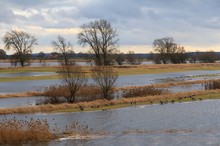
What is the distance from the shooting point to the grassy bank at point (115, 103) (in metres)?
38.0

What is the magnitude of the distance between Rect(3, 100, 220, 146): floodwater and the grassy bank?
222 centimetres

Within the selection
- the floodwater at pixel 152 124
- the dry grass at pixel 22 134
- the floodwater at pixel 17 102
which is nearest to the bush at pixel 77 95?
the floodwater at pixel 17 102

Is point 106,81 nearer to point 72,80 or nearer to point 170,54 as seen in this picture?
point 72,80

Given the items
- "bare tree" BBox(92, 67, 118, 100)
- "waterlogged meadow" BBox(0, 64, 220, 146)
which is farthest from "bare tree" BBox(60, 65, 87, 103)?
"bare tree" BBox(92, 67, 118, 100)

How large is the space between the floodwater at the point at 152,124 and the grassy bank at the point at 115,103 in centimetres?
222

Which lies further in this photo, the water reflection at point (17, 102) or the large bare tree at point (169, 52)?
the large bare tree at point (169, 52)

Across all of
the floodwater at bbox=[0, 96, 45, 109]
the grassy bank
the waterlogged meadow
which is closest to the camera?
the waterlogged meadow

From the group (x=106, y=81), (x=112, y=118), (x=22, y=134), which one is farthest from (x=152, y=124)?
(x=106, y=81)

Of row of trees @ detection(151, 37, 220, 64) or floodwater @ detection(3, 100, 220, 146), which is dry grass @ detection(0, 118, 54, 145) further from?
row of trees @ detection(151, 37, 220, 64)

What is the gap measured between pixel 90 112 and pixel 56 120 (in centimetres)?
441

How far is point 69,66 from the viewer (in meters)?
45.5

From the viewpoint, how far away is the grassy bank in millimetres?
37984

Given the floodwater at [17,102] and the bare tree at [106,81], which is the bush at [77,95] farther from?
the floodwater at [17,102]

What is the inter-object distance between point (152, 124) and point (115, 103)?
11990 mm
